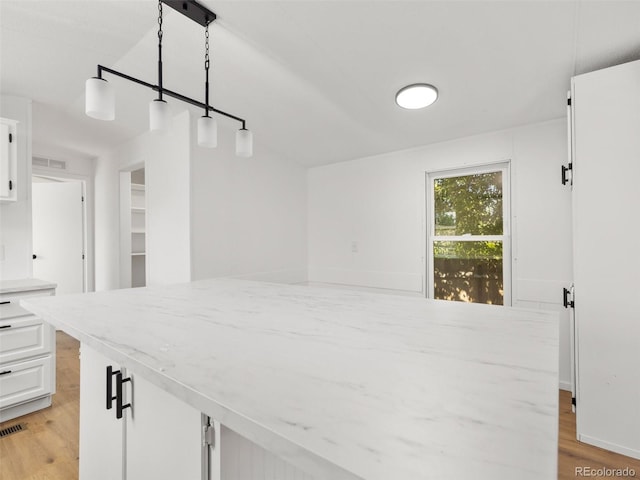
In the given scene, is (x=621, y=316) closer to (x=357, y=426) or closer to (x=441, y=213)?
(x=441, y=213)

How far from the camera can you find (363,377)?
1.93 feet

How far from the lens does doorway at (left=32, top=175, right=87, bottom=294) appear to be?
165 inches

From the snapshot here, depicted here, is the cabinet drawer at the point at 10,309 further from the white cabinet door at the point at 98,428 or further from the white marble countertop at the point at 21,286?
the white cabinet door at the point at 98,428

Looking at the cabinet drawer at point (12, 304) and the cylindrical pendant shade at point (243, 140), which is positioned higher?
the cylindrical pendant shade at point (243, 140)

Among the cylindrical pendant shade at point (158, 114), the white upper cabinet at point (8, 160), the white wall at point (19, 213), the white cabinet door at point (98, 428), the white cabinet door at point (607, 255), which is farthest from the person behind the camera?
the white wall at point (19, 213)

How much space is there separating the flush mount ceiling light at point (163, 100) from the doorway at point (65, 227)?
3.29 metres

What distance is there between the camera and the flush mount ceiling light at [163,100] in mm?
1268

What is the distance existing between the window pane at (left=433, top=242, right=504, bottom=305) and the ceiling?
1.00 meters

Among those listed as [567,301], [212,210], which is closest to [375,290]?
[567,301]

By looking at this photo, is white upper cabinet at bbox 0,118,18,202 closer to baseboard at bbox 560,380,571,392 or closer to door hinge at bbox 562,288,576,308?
door hinge at bbox 562,288,576,308

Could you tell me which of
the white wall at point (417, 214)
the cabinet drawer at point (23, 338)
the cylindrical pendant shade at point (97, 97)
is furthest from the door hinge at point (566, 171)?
the cabinet drawer at point (23, 338)

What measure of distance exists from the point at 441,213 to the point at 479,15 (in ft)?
5.75

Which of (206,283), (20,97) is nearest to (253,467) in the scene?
(206,283)

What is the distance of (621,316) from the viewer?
68.6 inches
